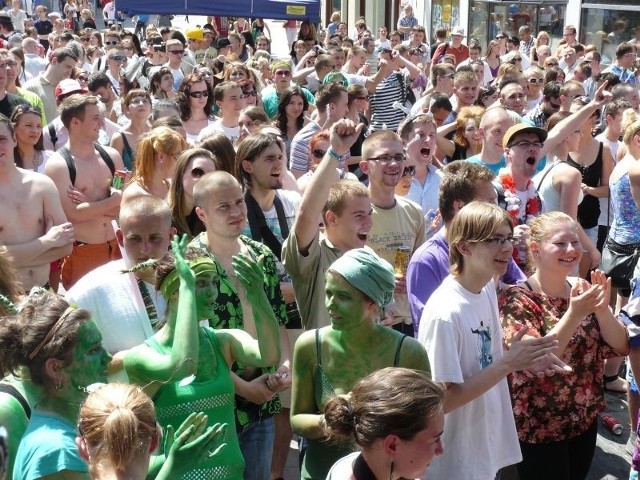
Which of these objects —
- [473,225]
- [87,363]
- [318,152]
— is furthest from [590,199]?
[87,363]

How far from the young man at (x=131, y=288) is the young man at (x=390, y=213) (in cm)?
158

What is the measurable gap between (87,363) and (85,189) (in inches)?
130

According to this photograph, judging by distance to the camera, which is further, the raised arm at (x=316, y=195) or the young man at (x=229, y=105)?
the young man at (x=229, y=105)

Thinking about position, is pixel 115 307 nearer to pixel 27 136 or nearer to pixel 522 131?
pixel 522 131

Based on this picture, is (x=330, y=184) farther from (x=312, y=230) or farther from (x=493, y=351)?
(x=493, y=351)

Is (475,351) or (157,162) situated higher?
(157,162)

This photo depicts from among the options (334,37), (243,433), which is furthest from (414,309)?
(334,37)

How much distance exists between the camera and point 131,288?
11.9ft

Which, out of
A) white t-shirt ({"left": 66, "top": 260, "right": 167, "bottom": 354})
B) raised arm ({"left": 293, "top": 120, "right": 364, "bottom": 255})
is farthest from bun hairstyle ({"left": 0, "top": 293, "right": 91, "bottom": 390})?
raised arm ({"left": 293, "top": 120, "right": 364, "bottom": 255})

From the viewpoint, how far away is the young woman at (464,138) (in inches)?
303

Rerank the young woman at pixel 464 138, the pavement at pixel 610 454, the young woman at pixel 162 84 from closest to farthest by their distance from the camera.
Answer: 1. the pavement at pixel 610 454
2. the young woman at pixel 464 138
3. the young woman at pixel 162 84

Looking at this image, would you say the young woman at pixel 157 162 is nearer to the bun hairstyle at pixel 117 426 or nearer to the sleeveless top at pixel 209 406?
the sleeveless top at pixel 209 406

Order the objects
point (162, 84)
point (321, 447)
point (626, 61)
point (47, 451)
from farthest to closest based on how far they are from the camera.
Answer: point (626, 61) < point (162, 84) < point (321, 447) < point (47, 451)

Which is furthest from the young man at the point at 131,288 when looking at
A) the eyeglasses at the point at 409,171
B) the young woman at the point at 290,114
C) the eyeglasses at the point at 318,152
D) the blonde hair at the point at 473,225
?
the young woman at the point at 290,114
